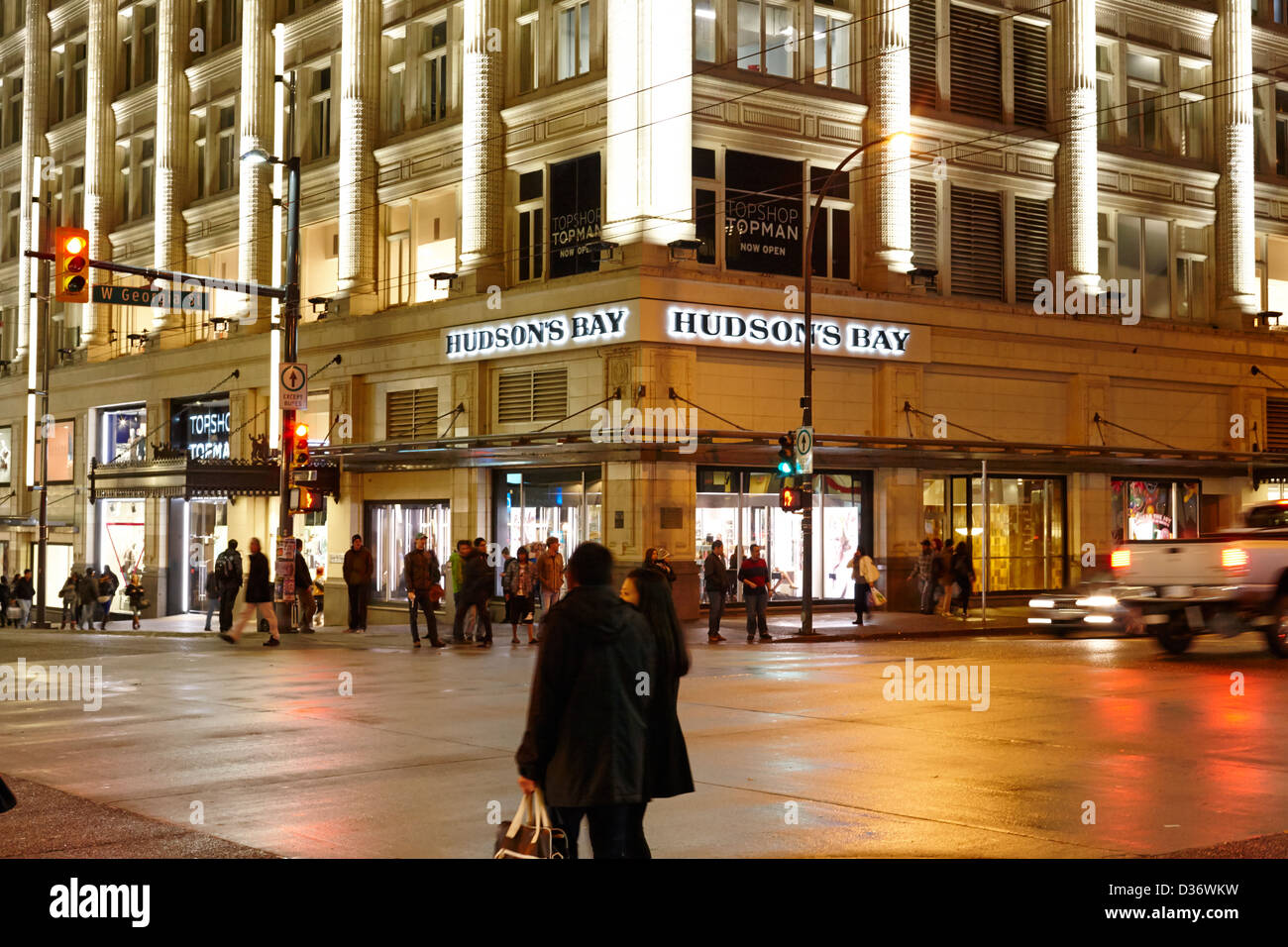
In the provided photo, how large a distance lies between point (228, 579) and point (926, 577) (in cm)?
1499

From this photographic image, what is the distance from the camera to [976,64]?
3800cm

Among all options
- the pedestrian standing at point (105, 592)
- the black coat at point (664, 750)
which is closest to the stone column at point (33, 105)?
the pedestrian standing at point (105, 592)

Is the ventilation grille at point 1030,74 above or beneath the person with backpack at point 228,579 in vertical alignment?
above

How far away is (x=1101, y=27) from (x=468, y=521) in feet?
68.0

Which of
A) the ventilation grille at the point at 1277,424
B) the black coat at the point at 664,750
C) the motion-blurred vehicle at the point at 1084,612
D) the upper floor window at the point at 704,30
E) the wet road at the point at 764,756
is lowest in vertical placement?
the wet road at the point at 764,756

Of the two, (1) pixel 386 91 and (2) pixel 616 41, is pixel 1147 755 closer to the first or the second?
(2) pixel 616 41

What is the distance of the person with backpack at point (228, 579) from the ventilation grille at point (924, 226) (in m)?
16.9

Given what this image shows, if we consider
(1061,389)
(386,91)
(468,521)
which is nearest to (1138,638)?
(1061,389)

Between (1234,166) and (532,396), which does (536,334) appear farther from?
(1234,166)

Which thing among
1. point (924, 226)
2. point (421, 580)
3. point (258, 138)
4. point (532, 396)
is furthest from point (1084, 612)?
point (258, 138)

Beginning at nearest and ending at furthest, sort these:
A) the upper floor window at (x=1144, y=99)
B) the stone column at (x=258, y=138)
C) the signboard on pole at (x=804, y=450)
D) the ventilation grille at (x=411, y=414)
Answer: the signboard on pole at (x=804, y=450), the ventilation grille at (x=411, y=414), the upper floor window at (x=1144, y=99), the stone column at (x=258, y=138)

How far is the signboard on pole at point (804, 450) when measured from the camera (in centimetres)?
2880

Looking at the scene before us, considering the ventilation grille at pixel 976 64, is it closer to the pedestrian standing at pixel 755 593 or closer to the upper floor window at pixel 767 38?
the upper floor window at pixel 767 38

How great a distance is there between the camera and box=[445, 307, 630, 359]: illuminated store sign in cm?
3206
